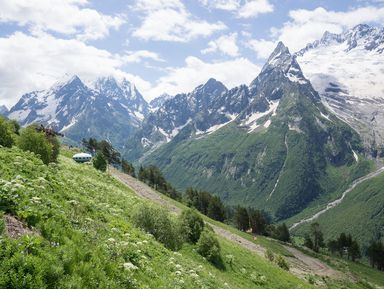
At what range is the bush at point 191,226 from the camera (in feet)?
147

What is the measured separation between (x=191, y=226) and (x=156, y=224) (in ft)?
34.7

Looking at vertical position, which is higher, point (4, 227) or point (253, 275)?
point (4, 227)

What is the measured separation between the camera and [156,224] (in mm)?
36062

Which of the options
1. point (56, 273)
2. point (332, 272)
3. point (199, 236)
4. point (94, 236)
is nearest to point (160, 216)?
point (199, 236)

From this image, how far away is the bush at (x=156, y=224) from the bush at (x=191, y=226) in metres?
6.43

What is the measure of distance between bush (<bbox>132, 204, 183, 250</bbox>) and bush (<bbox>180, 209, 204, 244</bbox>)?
21.1 feet

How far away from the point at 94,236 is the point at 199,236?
26.4 m

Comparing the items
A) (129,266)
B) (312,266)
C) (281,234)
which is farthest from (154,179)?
(129,266)

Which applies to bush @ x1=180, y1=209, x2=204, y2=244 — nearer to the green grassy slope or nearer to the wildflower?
the green grassy slope

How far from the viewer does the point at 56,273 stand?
14125 mm

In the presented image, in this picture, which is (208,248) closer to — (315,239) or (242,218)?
(242,218)

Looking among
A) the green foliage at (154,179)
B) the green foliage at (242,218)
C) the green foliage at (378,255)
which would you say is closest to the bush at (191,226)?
the green foliage at (242,218)

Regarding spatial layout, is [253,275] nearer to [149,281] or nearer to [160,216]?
[160,216]

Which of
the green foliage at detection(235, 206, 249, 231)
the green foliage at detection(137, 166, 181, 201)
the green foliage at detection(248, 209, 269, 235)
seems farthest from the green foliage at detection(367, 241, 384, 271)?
the green foliage at detection(137, 166, 181, 201)
